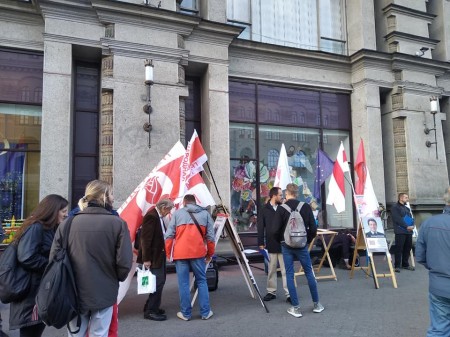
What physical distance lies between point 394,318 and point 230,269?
4287 mm

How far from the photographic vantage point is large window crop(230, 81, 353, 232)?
1112cm

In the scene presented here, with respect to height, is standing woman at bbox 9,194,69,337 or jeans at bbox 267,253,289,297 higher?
standing woman at bbox 9,194,69,337

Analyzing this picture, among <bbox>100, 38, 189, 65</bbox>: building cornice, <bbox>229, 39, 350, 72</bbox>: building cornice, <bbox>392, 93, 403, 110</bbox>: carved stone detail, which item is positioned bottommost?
<bbox>392, 93, 403, 110</bbox>: carved stone detail

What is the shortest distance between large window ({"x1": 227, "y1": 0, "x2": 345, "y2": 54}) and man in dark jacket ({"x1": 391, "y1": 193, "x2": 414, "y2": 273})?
231 inches

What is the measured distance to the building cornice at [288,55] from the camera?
434 inches

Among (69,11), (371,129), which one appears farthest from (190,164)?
(371,129)

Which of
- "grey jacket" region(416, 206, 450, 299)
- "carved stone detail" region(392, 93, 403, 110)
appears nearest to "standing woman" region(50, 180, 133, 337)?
"grey jacket" region(416, 206, 450, 299)

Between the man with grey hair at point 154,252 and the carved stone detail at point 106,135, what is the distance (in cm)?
356

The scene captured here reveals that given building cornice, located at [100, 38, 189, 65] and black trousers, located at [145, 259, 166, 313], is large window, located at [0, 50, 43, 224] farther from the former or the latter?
black trousers, located at [145, 259, 166, 313]

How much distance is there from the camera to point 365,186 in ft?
27.6

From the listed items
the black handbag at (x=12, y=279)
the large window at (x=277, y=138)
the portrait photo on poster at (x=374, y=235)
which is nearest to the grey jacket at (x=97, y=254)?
the black handbag at (x=12, y=279)

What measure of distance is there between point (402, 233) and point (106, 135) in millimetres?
7266

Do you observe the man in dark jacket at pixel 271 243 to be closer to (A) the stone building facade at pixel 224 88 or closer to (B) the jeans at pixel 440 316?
(B) the jeans at pixel 440 316

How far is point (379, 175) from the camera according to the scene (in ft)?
39.6
